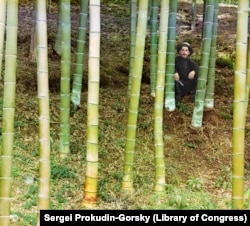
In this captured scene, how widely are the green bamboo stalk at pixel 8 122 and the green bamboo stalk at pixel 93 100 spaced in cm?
70

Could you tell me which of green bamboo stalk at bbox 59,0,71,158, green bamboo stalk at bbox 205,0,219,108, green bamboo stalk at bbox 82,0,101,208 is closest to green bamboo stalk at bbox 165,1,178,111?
green bamboo stalk at bbox 205,0,219,108

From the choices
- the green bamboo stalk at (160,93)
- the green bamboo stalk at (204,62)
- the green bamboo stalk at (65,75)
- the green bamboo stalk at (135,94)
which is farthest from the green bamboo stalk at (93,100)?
the green bamboo stalk at (204,62)

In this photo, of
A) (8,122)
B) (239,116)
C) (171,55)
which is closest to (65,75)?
(171,55)

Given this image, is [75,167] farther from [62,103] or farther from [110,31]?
[110,31]

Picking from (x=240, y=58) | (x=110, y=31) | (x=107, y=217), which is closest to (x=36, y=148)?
(x=107, y=217)

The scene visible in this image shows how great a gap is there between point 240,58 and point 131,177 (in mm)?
1723

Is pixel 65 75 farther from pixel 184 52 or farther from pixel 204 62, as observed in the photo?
pixel 184 52

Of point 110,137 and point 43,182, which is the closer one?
point 43,182

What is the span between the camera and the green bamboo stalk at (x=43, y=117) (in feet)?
11.5

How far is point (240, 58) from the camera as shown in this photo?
3350 millimetres
